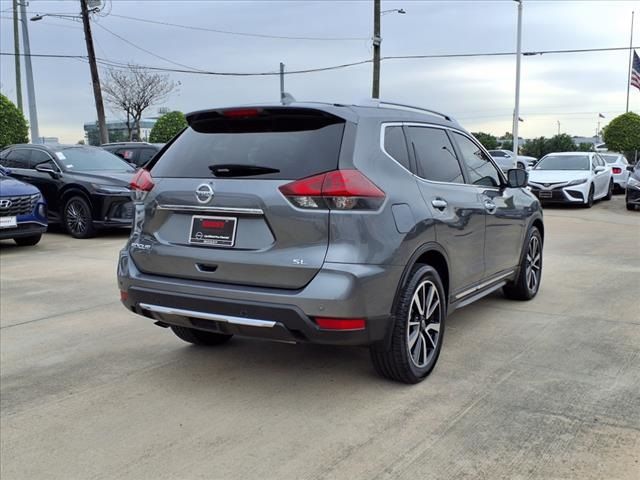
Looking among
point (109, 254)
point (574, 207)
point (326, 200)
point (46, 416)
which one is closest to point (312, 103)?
point (326, 200)

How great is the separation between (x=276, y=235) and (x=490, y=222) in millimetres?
2171

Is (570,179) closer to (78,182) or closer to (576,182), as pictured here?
(576,182)

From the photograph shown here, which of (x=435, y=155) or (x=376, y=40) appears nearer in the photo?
(x=435, y=155)

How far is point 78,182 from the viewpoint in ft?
35.1

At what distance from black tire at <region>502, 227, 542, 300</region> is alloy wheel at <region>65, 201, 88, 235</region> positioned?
759 cm

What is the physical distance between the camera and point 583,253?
891 cm

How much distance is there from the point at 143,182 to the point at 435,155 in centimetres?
199

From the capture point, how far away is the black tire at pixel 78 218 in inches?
419

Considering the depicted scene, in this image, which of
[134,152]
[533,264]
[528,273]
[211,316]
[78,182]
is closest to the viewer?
[211,316]

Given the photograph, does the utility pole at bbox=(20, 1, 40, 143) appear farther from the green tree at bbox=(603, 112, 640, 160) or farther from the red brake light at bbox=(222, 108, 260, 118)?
the green tree at bbox=(603, 112, 640, 160)

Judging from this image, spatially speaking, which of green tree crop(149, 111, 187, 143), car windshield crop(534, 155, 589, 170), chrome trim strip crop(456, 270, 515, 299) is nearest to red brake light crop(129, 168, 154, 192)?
chrome trim strip crop(456, 270, 515, 299)

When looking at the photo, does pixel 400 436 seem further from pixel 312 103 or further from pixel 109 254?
pixel 109 254

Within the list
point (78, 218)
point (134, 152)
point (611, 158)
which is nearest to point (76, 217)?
point (78, 218)

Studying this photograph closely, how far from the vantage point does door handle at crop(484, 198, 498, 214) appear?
Result: 15.7 feet
